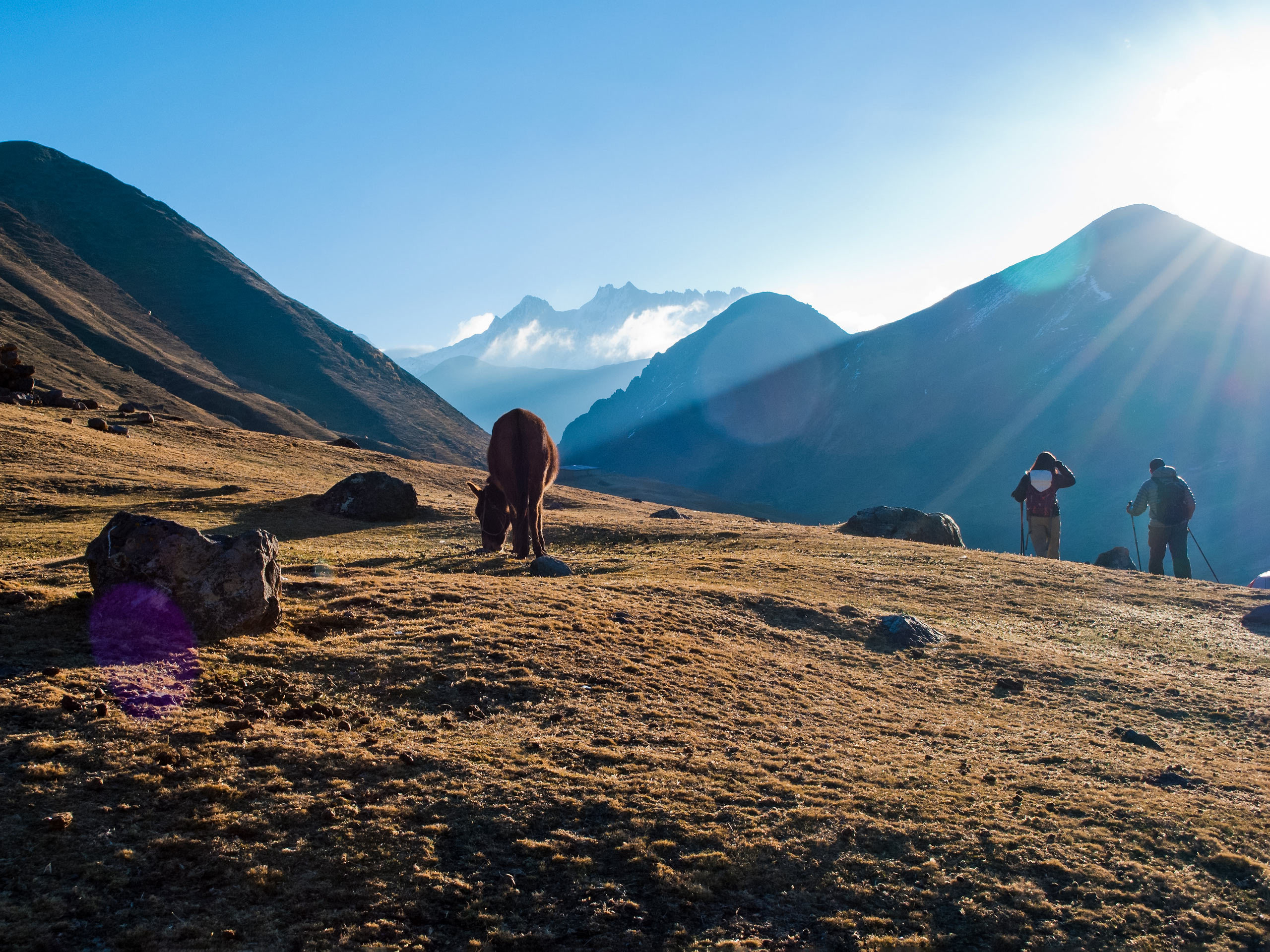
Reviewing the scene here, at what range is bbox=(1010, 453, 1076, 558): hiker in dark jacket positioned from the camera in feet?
79.0

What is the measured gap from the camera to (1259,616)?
16.0 metres

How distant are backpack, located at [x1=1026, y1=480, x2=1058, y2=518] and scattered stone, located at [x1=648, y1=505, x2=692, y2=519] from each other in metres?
17.6

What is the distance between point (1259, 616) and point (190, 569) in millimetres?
20695

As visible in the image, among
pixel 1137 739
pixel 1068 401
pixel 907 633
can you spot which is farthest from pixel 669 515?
pixel 1068 401

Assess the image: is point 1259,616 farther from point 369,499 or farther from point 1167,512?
point 369,499

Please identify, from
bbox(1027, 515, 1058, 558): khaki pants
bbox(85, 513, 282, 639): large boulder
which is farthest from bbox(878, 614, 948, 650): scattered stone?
bbox(1027, 515, 1058, 558): khaki pants

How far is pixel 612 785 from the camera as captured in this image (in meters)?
6.68

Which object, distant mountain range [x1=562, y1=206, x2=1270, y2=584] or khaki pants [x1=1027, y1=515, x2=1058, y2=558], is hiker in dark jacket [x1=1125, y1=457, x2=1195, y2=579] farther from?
distant mountain range [x1=562, y1=206, x2=1270, y2=584]

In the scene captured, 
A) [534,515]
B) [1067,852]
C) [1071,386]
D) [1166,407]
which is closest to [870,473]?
[1071,386]

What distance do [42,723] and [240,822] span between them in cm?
228

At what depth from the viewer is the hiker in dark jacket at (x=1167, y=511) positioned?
842 inches

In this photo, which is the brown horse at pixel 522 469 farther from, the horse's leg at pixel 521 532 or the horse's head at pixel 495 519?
the horse's head at pixel 495 519

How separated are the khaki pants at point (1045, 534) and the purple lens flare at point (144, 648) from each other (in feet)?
83.2

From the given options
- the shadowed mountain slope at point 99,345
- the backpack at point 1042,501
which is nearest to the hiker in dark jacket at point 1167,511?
the backpack at point 1042,501
